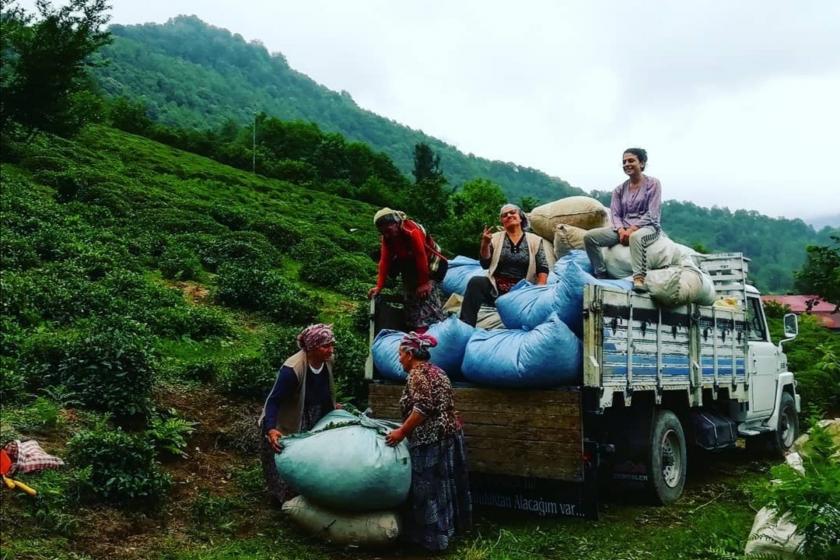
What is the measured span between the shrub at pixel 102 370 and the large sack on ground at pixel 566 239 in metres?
4.20

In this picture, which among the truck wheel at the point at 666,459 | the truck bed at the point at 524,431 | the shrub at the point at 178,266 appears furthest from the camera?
the shrub at the point at 178,266

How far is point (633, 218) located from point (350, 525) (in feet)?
12.9

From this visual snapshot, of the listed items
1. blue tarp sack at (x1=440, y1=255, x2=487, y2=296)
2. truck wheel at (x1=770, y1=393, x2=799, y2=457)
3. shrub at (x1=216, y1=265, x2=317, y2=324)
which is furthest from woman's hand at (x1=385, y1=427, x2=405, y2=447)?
shrub at (x1=216, y1=265, x2=317, y2=324)

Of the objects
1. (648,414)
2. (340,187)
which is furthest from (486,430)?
(340,187)

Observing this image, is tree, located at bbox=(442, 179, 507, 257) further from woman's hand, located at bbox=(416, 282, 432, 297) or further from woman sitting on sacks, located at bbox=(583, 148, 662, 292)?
woman's hand, located at bbox=(416, 282, 432, 297)

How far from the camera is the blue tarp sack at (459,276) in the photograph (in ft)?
25.0

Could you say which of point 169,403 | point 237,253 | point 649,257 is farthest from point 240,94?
point 649,257

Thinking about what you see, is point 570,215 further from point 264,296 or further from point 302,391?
point 264,296

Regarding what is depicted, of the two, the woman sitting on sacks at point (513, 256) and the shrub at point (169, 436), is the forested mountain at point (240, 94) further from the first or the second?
the woman sitting on sacks at point (513, 256)

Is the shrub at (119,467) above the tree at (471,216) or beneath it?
Answer: beneath

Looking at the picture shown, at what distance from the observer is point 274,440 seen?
5.20 m

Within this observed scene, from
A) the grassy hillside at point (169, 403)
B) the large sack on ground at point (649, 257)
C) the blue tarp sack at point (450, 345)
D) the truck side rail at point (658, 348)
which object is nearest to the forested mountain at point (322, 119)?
the grassy hillside at point (169, 403)

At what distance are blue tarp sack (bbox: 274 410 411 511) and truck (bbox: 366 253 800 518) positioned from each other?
909 mm

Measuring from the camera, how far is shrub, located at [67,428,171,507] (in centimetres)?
536
